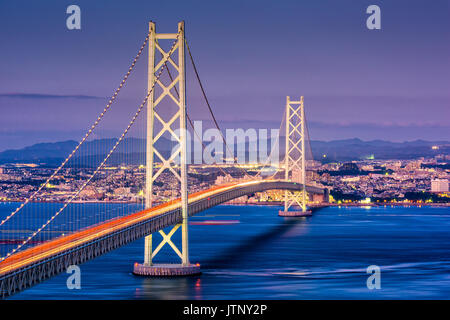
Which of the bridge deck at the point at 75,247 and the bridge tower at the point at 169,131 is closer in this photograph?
the bridge deck at the point at 75,247

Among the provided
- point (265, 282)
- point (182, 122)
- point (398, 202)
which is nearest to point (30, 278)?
point (182, 122)

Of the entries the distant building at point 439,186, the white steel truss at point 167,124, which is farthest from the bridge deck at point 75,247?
the distant building at point 439,186

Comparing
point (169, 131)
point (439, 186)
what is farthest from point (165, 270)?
point (439, 186)

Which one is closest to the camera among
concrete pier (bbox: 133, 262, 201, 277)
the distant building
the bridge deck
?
the bridge deck

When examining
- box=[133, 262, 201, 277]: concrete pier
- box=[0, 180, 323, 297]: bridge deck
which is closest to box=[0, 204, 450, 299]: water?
box=[133, 262, 201, 277]: concrete pier

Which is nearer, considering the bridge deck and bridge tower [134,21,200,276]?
the bridge deck

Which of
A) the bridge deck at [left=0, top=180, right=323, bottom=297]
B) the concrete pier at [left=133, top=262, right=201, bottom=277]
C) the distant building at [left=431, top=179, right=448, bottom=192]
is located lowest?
the concrete pier at [left=133, top=262, right=201, bottom=277]

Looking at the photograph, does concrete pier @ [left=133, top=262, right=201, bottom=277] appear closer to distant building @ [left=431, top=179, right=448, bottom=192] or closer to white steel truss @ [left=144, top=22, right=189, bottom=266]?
white steel truss @ [left=144, top=22, right=189, bottom=266]

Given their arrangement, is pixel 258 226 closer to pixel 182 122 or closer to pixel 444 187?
pixel 182 122

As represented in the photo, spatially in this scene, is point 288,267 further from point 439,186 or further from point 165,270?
point 439,186

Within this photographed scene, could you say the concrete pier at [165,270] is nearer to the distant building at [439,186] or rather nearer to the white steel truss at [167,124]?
the white steel truss at [167,124]
